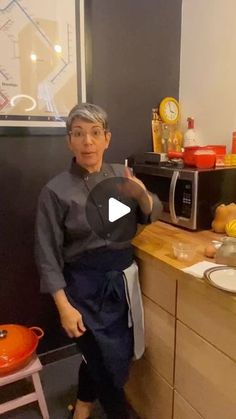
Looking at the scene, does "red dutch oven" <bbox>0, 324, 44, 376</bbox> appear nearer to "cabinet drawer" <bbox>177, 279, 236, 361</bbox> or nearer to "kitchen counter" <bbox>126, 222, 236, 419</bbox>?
"kitchen counter" <bbox>126, 222, 236, 419</bbox>

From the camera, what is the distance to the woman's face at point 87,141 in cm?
105

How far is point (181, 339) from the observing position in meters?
1.06

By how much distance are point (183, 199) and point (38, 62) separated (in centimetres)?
86

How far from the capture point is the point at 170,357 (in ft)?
3.71

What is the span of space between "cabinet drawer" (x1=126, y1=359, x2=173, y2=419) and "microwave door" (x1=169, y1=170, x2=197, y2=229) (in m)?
0.58

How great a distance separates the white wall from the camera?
1.51 metres

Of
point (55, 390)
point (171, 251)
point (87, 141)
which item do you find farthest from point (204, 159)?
point (55, 390)

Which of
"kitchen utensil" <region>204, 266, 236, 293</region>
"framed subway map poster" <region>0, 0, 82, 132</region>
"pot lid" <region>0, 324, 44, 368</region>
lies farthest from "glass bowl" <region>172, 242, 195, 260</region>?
"framed subway map poster" <region>0, 0, 82, 132</region>

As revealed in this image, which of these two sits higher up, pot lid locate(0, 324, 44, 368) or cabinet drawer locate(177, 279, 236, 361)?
cabinet drawer locate(177, 279, 236, 361)

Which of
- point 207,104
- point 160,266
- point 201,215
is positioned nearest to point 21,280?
point 160,266

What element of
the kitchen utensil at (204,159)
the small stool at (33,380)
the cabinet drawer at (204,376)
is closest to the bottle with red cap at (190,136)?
the kitchen utensil at (204,159)
